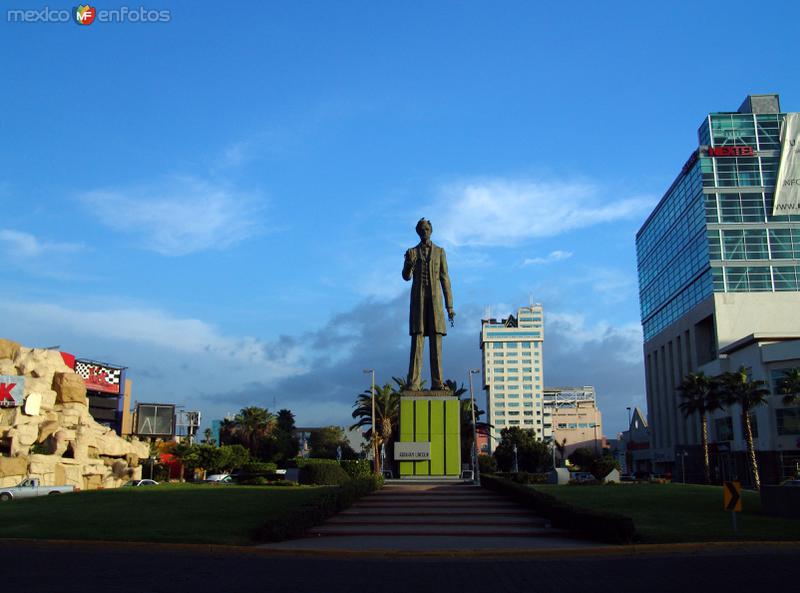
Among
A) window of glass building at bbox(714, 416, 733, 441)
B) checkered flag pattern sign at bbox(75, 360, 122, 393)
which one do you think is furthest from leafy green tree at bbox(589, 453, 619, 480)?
checkered flag pattern sign at bbox(75, 360, 122, 393)

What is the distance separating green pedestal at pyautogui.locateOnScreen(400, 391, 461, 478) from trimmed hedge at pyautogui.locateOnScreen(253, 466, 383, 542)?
14.2 feet

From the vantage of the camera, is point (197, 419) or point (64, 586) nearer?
point (64, 586)

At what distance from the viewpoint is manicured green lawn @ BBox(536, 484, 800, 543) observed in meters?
15.3

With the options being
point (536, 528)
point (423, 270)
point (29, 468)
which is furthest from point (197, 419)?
point (536, 528)

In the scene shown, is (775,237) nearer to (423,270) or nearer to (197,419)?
(423,270)

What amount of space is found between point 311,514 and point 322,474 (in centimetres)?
1251

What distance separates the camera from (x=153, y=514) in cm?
1939

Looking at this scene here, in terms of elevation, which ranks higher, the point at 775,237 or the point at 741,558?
the point at 775,237

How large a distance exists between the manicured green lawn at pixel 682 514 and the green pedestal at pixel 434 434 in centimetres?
398

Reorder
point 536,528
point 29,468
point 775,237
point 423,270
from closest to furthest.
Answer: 1. point 536,528
2. point 423,270
3. point 29,468
4. point 775,237

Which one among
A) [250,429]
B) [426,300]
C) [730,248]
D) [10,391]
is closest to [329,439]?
[250,429]

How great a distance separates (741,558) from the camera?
1325 cm

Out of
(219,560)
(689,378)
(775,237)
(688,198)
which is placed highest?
(688,198)

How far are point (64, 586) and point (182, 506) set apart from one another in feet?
35.6
